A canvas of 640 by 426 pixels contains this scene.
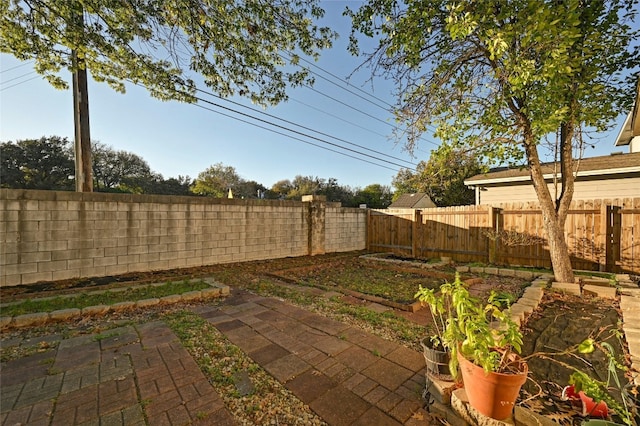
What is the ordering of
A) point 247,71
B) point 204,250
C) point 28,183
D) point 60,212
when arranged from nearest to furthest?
point 60,212, point 247,71, point 204,250, point 28,183

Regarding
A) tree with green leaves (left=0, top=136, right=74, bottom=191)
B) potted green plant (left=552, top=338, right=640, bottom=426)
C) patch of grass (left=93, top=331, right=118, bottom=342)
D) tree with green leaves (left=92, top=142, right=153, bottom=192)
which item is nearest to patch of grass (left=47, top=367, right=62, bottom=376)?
patch of grass (left=93, top=331, right=118, bottom=342)

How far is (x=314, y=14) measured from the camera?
5059mm

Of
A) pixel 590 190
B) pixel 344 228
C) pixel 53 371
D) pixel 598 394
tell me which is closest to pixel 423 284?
pixel 598 394

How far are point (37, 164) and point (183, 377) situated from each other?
3101cm

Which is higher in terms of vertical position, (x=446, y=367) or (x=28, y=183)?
(x=28, y=183)

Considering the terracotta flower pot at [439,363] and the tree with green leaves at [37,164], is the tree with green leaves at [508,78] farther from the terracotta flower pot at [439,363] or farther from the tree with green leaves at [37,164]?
the tree with green leaves at [37,164]

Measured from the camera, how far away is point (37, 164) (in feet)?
73.2

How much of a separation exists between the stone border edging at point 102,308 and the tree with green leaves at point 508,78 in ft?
14.7

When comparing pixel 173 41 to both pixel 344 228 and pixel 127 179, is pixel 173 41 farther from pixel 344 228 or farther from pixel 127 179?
pixel 127 179

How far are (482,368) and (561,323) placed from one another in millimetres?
2681

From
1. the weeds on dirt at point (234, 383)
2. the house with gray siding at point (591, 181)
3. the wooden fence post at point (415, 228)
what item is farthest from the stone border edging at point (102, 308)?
the house with gray siding at point (591, 181)

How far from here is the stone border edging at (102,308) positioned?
3.08 meters

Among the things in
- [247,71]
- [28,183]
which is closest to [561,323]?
[247,71]

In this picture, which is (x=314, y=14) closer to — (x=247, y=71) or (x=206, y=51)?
(x=247, y=71)
